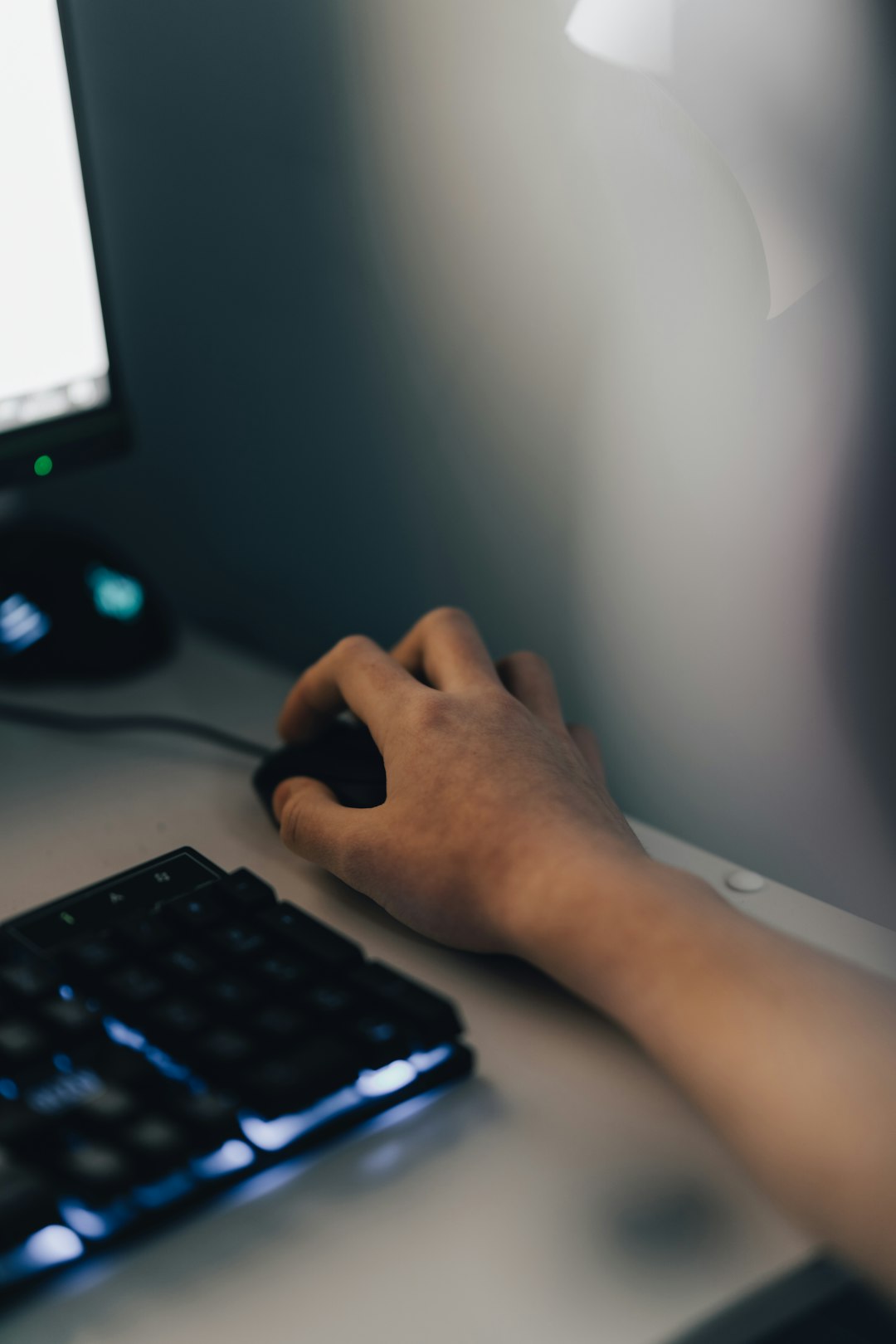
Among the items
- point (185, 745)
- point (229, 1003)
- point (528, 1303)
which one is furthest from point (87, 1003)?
point (185, 745)

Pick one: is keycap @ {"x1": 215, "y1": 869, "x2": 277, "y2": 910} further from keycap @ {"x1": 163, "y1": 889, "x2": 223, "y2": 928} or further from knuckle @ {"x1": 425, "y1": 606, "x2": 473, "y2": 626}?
knuckle @ {"x1": 425, "y1": 606, "x2": 473, "y2": 626}

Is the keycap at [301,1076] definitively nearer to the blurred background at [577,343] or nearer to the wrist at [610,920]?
the wrist at [610,920]

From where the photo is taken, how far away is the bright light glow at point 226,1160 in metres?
0.35

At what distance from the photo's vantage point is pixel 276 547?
0.76 meters

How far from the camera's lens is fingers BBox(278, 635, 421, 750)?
519 millimetres

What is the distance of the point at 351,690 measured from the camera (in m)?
0.54

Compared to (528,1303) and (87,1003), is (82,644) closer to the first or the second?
(87,1003)

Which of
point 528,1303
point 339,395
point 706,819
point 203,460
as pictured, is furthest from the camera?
point 203,460

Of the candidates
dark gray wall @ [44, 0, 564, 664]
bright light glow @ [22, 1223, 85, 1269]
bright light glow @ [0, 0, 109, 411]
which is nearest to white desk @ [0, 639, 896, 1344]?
bright light glow @ [22, 1223, 85, 1269]

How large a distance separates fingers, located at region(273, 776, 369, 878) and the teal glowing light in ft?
0.76

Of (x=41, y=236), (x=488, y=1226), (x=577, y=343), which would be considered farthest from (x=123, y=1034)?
(x=41, y=236)

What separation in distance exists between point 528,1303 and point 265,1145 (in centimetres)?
9

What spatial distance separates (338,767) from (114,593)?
0.84 ft

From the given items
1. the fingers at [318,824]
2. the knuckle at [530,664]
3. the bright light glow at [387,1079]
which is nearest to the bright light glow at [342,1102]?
the bright light glow at [387,1079]
